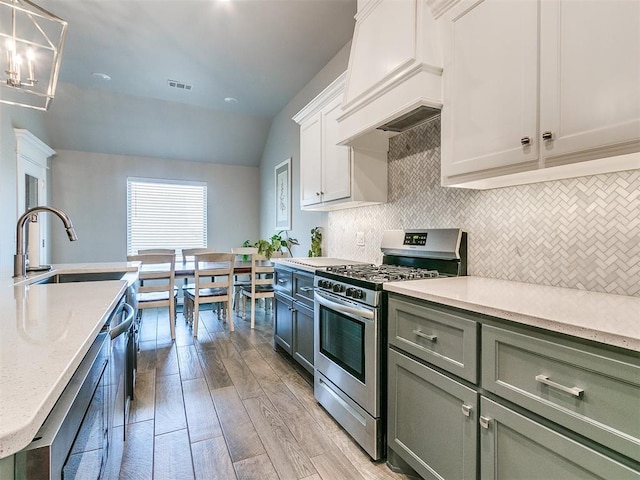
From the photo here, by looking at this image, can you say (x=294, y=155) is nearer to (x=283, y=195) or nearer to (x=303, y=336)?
(x=283, y=195)

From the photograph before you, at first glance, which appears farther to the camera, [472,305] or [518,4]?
[518,4]

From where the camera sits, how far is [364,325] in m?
1.80

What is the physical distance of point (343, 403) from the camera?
200 centimetres

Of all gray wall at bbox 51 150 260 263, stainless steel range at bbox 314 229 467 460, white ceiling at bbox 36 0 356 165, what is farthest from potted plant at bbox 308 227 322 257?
gray wall at bbox 51 150 260 263

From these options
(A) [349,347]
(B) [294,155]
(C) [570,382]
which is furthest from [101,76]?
(C) [570,382]

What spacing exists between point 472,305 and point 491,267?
0.79 metres

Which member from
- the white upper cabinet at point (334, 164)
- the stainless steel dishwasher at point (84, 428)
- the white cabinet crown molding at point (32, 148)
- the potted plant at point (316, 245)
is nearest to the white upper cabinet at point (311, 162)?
the white upper cabinet at point (334, 164)

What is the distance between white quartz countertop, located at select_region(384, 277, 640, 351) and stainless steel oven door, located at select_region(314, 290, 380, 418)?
0.30 meters

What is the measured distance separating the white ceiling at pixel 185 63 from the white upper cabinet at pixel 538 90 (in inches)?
67.5

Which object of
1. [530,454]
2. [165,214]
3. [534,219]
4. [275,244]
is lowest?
[530,454]

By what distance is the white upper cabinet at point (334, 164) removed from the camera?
2645 mm

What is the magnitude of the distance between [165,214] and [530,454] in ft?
20.0

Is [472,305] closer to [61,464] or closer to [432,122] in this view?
[61,464]

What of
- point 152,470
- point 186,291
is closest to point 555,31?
point 152,470
